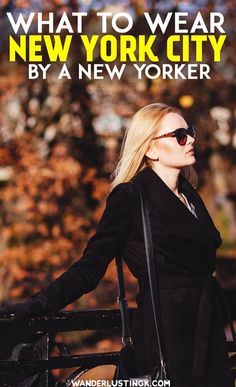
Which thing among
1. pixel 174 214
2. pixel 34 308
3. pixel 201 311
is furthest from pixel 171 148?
pixel 34 308

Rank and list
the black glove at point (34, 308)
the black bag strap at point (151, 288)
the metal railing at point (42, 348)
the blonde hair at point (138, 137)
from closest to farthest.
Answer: the black glove at point (34, 308) < the black bag strap at point (151, 288) < the metal railing at point (42, 348) < the blonde hair at point (138, 137)

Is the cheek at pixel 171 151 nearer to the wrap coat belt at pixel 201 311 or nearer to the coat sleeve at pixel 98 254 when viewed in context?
the coat sleeve at pixel 98 254

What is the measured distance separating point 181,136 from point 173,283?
24.9 inches

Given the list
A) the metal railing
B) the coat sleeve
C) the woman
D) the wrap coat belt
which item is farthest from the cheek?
the metal railing

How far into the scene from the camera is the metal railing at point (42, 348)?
317 centimetres

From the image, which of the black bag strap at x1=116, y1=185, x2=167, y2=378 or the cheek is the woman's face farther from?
the black bag strap at x1=116, y1=185, x2=167, y2=378

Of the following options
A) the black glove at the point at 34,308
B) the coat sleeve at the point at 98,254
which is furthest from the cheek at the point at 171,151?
the black glove at the point at 34,308

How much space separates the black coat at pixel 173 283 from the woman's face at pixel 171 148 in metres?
0.21

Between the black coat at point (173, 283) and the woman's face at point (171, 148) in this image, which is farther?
the woman's face at point (171, 148)

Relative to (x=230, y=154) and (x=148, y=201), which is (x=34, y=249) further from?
(x=148, y=201)

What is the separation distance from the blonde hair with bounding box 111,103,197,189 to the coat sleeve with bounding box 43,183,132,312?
0.20 meters

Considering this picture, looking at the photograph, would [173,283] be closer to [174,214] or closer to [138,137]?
[174,214]

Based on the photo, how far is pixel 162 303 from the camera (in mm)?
3064

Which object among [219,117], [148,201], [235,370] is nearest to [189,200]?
[148,201]
